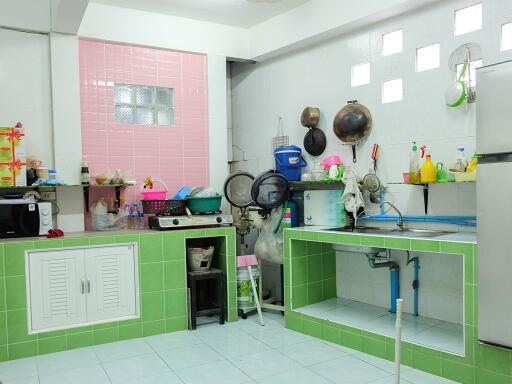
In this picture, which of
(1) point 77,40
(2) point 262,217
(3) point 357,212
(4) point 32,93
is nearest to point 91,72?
(1) point 77,40

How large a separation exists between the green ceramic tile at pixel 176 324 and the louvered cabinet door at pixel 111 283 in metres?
0.32

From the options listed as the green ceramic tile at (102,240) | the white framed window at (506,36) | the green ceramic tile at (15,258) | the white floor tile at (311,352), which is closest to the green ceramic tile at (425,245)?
the white floor tile at (311,352)

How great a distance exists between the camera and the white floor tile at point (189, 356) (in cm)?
333

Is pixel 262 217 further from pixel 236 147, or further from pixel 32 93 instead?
pixel 32 93

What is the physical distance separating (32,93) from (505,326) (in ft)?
13.9

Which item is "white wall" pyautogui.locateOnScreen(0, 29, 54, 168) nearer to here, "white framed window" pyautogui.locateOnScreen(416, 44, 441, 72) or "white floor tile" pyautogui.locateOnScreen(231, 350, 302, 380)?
"white floor tile" pyautogui.locateOnScreen(231, 350, 302, 380)

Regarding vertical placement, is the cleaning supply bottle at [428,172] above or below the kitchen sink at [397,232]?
above

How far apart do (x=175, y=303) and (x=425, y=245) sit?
2.28 meters

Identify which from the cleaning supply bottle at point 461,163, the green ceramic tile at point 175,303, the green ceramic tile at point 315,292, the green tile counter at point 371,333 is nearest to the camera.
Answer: the green tile counter at point 371,333

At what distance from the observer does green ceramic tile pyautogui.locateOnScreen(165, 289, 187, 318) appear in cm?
407

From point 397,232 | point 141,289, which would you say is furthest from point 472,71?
point 141,289

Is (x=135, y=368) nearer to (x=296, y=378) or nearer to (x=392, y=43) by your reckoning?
(x=296, y=378)

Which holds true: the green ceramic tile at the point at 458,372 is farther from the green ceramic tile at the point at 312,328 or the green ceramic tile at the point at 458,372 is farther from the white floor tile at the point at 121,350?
the white floor tile at the point at 121,350

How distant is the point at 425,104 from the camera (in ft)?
11.8
